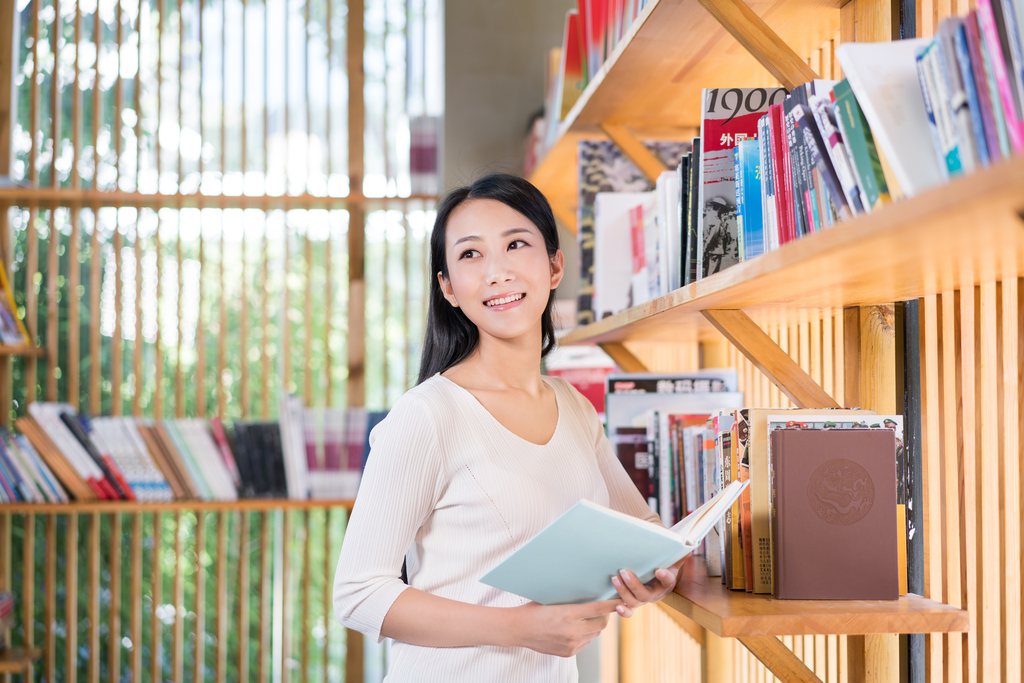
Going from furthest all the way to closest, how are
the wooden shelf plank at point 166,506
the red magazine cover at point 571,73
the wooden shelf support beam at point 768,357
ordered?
1. the wooden shelf plank at point 166,506
2. the red magazine cover at point 571,73
3. the wooden shelf support beam at point 768,357

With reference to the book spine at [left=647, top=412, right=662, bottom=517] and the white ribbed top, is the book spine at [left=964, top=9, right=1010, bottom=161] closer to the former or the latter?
the white ribbed top

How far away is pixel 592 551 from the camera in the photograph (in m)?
0.90

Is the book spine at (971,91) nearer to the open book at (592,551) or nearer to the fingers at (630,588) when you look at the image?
the open book at (592,551)

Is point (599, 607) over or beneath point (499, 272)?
beneath

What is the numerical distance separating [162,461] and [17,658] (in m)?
0.76

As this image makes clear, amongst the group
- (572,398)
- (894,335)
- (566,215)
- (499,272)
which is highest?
(566,215)

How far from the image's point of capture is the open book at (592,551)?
0.84 m

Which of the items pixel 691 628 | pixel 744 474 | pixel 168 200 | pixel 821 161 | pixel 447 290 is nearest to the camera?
pixel 821 161

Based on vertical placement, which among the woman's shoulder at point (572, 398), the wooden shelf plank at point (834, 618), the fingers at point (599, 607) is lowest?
the fingers at point (599, 607)

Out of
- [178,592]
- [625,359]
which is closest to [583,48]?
[625,359]

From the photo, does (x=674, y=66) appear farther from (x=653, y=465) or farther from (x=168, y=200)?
(x=168, y=200)

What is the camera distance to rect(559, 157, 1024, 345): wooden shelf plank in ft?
1.78

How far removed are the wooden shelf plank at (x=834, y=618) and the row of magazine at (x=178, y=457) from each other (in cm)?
179

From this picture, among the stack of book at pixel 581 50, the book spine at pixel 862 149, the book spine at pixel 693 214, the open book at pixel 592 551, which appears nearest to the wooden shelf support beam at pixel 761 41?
the book spine at pixel 693 214
